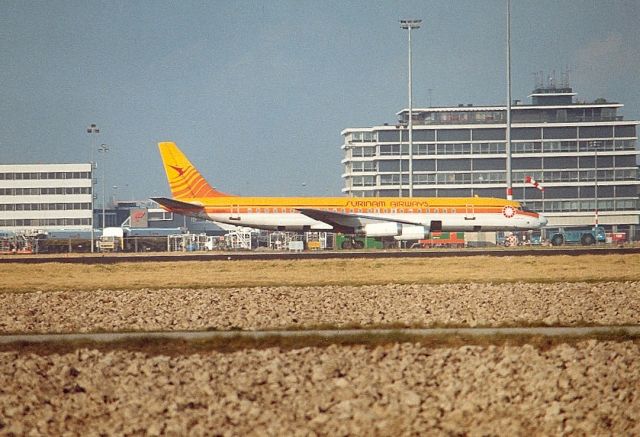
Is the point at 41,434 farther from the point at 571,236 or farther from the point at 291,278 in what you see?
the point at 571,236

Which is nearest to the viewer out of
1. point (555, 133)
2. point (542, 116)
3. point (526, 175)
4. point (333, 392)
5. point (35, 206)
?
point (333, 392)

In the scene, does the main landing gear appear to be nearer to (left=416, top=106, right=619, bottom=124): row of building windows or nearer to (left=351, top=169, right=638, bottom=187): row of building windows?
(left=351, top=169, right=638, bottom=187): row of building windows

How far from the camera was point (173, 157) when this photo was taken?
234ft

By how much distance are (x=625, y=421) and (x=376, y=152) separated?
154078 mm

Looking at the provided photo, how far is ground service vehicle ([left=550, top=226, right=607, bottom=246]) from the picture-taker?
80.0 m

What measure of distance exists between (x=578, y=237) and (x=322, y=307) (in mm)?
72660

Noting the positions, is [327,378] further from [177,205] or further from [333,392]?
[177,205]

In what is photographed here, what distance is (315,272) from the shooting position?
3978 centimetres

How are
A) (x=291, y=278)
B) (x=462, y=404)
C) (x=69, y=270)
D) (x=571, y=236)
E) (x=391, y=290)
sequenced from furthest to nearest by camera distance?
1. (x=571, y=236)
2. (x=69, y=270)
3. (x=291, y=278)
4. (x=391, y=290)
5. (x=462, y=404)

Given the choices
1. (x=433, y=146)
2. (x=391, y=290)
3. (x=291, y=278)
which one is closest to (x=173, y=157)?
(x=291, y=278)

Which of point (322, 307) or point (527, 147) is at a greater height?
point (527, 147)

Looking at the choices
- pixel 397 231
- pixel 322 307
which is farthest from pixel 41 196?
pixel 322 307

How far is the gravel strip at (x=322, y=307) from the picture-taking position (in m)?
21.9

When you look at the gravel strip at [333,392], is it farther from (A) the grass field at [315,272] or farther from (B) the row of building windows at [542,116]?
(B) the row of building windows at [542,116]
